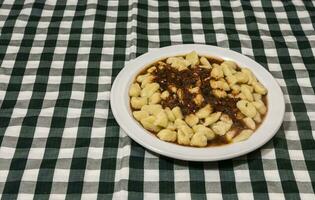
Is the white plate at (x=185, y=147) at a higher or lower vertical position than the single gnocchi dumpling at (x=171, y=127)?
lower

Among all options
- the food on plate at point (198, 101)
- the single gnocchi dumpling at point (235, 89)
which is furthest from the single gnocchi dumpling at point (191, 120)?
the single gnocchi dumpling at point (235, 89)

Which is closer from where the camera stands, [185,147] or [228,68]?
[185,147]

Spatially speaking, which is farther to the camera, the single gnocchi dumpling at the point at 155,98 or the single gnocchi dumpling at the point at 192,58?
the single gnocchi dumpling at the point at 192,58

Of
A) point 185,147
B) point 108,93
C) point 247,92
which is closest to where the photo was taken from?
point 185,147

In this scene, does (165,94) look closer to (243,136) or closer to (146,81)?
(146,81)

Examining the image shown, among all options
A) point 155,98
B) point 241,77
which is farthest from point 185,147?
point 241,77

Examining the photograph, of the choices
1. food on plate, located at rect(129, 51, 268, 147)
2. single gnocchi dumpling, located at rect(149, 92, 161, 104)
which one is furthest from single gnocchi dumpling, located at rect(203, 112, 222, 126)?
single gnocchi dumpling, located at rect(149, 92, 161, 104)

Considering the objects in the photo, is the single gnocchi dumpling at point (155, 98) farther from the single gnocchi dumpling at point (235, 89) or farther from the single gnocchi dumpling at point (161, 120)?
the single gnocchi dumpling at point (235, 89)

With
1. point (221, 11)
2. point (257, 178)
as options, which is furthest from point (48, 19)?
point (257, 178)
